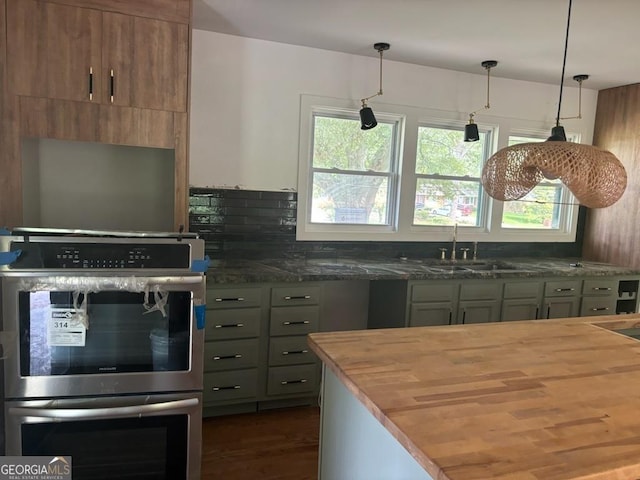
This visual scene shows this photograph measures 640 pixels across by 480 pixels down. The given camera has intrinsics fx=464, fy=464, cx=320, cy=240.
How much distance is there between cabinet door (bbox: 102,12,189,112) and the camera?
2.44 m

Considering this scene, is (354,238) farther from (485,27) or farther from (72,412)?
(72,412)

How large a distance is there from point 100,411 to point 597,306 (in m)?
3.64

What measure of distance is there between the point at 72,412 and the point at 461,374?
150 cm

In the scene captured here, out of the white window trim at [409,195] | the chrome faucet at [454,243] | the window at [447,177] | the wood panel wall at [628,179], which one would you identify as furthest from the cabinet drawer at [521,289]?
the wood panel wall at [628,179]

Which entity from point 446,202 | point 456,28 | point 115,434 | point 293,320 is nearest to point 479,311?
point 446,202

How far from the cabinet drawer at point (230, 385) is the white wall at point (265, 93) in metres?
1.31

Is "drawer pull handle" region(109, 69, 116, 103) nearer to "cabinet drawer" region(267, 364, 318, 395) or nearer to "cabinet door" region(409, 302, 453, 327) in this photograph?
"cabinet drawer" region(267, 364, 318, 395)

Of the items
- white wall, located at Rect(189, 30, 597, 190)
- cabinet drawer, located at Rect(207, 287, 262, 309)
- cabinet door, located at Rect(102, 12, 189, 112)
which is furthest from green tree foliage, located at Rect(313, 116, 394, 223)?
cabinet door, located at Rect(102, 12, 189, 112)

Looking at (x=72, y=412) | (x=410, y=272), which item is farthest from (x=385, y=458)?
(x=410, y=272)

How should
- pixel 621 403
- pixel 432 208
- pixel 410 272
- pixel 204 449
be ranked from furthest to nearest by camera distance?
pixel 432 208 < pixel 410 272 < pixel 204 449 < pixel 621 403

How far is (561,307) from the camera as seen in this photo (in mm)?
3625

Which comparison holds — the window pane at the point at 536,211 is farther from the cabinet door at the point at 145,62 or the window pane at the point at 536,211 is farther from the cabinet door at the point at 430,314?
the cabinet door at the point at 145,62

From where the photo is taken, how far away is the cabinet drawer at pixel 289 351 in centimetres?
294

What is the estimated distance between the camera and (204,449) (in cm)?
254
